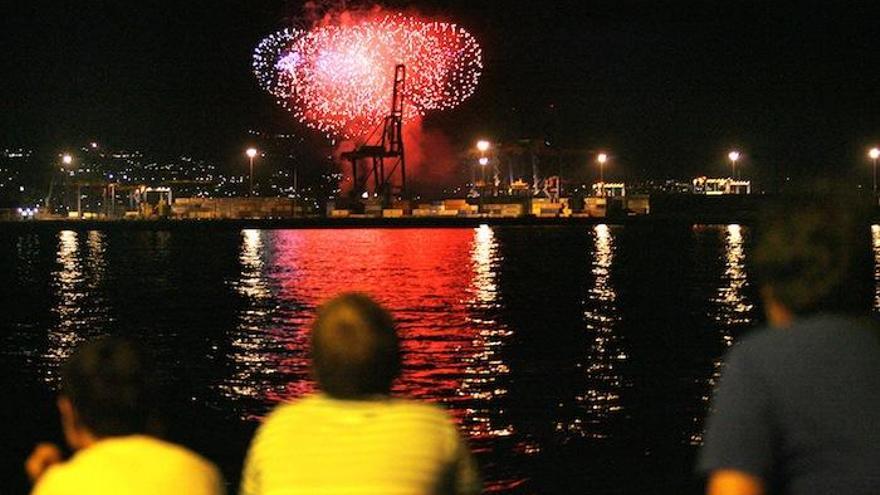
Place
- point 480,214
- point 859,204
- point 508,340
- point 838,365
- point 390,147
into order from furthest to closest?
point 390,147, point 480,214, point 508,340, point 859,204, point 838,365

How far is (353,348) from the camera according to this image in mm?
3215

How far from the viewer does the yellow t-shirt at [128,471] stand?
10.5ft

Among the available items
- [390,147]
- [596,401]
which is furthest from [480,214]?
[596,401]

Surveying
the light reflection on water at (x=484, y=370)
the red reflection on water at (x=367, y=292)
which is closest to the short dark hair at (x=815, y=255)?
the light reflection on water at (x=484, y=370)

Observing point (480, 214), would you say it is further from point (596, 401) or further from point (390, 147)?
point (596, 401)

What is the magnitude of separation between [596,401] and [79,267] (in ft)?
122

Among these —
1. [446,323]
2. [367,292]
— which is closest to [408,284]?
[367,292]

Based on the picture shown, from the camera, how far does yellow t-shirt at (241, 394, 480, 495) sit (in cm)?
321

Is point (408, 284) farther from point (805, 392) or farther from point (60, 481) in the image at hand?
point (805, 392)

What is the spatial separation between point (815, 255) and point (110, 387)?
1836mm

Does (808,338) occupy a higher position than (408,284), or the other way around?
(808,338)

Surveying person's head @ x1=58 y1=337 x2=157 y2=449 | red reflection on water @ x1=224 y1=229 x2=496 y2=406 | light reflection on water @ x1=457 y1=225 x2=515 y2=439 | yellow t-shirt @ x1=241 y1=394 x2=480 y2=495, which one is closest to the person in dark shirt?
yellow t-shirt @ x1=241 y1=394 x2=480 y2=495

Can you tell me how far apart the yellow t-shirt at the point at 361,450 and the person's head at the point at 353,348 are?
47 mm

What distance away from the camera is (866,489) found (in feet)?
9.33
